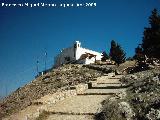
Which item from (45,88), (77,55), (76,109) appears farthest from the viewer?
(77,55)

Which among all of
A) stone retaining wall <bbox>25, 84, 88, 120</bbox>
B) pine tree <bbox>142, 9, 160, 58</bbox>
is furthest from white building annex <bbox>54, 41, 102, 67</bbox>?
stone retaining wall <bbox>25, 84, 88, 120</bbox>

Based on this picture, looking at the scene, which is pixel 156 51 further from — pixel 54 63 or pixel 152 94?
pixel 54 63

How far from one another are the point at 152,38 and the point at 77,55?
153 feet

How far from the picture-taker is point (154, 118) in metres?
16.9

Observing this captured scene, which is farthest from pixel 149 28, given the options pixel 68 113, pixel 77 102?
pixel 68 113

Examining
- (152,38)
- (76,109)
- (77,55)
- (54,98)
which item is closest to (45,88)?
(152,38)

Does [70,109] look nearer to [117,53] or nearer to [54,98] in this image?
[54,98]

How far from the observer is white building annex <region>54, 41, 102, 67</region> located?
9888cm

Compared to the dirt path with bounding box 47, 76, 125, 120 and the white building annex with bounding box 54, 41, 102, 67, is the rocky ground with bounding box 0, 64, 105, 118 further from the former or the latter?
the dirt path with bounding box 47, 76, 125, 120

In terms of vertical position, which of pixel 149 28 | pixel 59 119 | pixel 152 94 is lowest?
pixel 59 119

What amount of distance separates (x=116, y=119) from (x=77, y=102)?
7.42 metres

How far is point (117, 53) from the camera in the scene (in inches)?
3351

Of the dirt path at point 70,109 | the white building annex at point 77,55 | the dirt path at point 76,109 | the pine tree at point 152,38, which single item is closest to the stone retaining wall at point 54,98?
the dirt path at point 70,109

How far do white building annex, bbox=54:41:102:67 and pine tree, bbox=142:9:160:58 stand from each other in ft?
126
